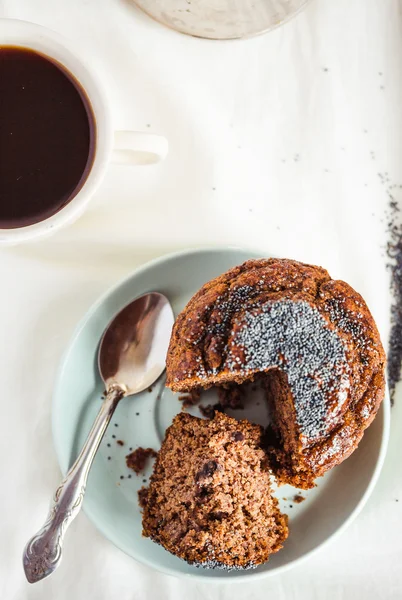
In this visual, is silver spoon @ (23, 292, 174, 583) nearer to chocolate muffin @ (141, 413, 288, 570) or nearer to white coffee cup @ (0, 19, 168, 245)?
chocolate muffin @ (141, 413, 288, 570)

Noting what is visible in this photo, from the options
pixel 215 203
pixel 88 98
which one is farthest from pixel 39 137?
pixel 215 203

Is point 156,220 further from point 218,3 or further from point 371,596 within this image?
point 371,596

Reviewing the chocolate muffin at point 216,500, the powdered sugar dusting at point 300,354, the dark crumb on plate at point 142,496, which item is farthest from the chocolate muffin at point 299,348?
the dark crumb on plate at point 142,496

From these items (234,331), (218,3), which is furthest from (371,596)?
(218,3)

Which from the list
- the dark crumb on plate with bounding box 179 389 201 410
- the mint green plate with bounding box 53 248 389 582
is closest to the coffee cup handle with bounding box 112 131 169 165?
the mint green plate with bounding box 53 248 389 582

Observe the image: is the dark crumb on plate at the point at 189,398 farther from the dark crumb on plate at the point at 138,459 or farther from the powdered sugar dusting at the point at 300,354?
the powdered sugar dusting at the point at 300,354

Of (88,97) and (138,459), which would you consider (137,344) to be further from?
(88,97)
